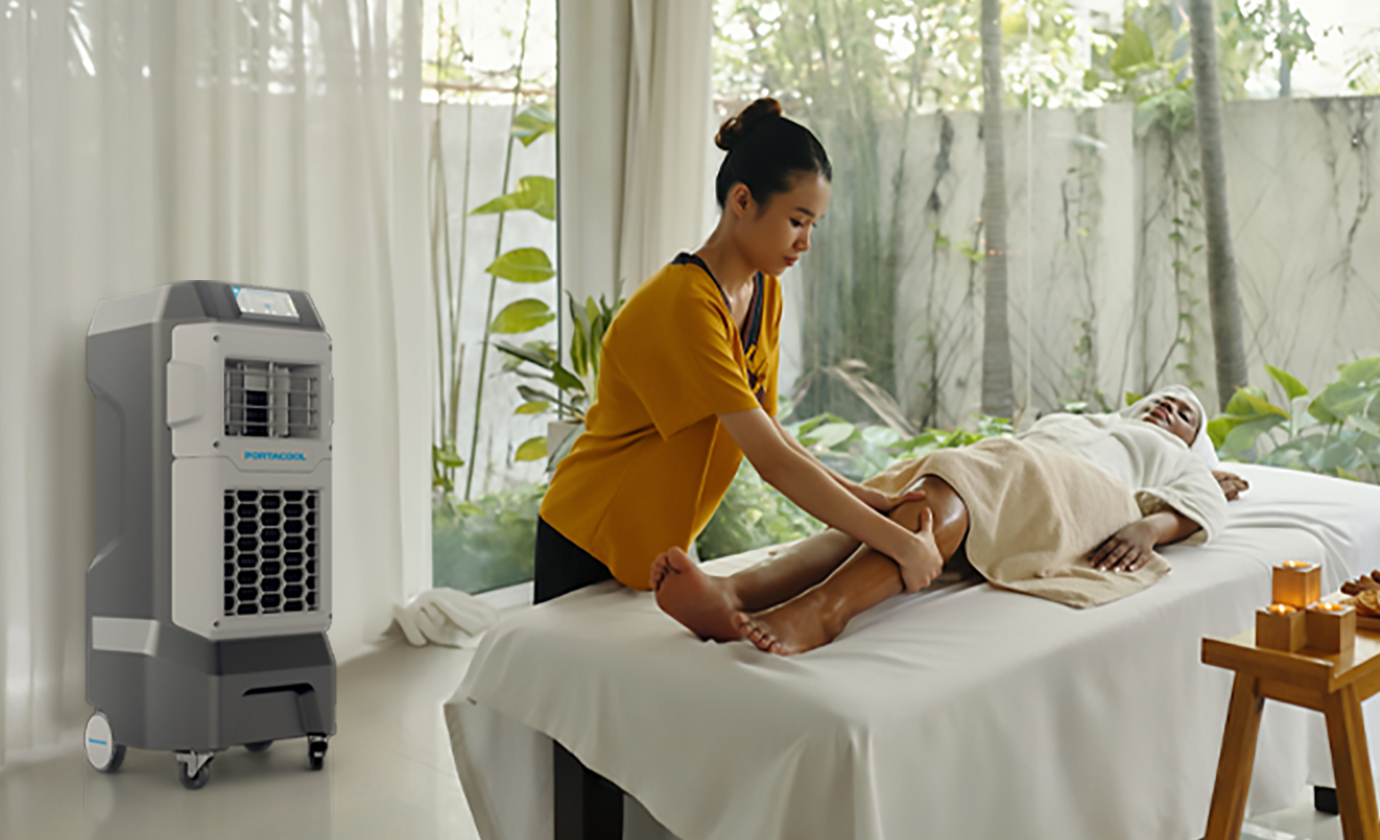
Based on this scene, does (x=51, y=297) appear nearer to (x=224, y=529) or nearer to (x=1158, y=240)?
(x=224, y=529)

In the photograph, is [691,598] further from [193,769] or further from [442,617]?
[442,617]

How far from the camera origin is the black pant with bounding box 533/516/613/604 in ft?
5.63

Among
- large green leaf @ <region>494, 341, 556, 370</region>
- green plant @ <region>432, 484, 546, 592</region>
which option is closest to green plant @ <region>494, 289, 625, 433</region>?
large green leaf @ <region>494, 341, 556, 370</region>

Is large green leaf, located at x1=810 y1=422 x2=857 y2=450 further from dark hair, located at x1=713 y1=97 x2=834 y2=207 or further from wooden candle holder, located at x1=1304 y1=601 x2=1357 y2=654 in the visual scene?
wooden candle holder, located at x1=1304 y1=601 x2=1357 y2=654

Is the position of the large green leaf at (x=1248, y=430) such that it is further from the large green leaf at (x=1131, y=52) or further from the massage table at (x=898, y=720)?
the massage table at (x=898, y=720)

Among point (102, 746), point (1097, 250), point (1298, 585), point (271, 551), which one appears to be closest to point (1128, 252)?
point (1097, 250)

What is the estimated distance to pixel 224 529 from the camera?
213 centimetres

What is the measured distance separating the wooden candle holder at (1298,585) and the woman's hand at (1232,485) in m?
0.91

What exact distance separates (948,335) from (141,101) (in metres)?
2.72

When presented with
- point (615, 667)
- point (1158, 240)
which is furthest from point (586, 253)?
point (615, 667)

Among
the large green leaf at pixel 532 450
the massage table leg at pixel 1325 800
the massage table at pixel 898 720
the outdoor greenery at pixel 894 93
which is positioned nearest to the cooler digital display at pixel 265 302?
the massage table at pixel 898 720

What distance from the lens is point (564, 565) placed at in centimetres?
172

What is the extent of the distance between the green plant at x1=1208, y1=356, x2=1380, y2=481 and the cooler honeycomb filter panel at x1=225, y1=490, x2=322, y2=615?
2.66 meters

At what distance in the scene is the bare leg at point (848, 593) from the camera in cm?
143
